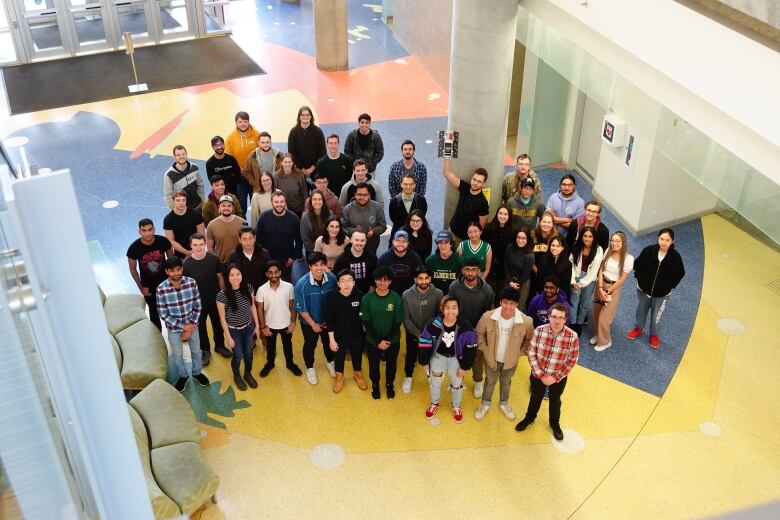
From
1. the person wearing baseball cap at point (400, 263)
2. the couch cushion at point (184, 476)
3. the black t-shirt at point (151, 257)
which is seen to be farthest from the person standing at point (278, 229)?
the couch cushion at point (184, 476)

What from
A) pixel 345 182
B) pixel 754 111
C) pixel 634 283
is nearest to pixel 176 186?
pixel 345 182

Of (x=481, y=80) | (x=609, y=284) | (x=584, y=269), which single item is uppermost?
(x=481, y=80)

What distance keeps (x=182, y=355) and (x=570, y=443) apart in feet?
12.0

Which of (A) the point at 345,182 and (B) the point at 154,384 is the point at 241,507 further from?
(A) the point at 345,182

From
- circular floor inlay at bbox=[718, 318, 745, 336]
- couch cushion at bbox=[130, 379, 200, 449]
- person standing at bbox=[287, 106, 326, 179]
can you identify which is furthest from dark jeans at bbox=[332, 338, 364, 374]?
circular floor inlay at bbox=[718, 318, 745, 336]

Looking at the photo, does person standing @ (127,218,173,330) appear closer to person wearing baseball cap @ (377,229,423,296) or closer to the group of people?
the group of people

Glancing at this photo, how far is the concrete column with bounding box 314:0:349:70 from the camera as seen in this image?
1432 cm

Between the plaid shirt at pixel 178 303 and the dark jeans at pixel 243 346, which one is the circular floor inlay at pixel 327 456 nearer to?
the dark jeans at pixel 243 346

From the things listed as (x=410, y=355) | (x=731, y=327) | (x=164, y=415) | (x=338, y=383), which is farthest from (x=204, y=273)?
(x=731, y=327)

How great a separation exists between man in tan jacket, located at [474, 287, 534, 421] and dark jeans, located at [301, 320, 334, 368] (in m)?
1.58

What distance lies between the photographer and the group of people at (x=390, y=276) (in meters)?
6.79

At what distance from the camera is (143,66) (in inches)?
597

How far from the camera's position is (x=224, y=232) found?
7.71 meters

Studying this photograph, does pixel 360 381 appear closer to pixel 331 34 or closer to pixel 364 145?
pixel 364 145
